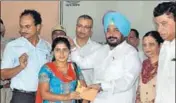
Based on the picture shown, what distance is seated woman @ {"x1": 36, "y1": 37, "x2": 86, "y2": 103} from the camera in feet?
9.37

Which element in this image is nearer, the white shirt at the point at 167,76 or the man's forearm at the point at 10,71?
the white shirt at the point at 167,76

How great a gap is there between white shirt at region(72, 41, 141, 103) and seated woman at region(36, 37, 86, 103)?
19 centimetres

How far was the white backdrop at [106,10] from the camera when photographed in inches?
192

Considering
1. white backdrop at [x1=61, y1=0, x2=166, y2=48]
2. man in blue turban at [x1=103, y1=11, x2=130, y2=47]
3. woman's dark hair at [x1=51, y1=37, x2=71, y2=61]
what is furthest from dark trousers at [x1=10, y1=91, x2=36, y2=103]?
white backdrop at [x1=61, y1=0, x2=166, y2=48]

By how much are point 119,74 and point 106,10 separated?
213 cm

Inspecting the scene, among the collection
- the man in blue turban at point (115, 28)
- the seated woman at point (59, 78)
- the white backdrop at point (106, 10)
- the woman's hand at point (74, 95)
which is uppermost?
the white backdrop at point (106, 10)

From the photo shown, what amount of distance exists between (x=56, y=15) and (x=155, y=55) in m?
2.34

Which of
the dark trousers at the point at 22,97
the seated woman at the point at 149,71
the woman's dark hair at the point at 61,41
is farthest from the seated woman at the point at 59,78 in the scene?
the seated woman at the point at 149,71

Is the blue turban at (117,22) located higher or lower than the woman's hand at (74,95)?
higher

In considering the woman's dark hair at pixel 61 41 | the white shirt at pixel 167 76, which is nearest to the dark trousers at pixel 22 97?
the woman's dark hair at pixel 61 41

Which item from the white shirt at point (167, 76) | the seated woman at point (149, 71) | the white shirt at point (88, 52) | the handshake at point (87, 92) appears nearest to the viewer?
the white shirt at point (167, 76)

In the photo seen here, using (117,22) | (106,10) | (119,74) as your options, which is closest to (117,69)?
(119,74)

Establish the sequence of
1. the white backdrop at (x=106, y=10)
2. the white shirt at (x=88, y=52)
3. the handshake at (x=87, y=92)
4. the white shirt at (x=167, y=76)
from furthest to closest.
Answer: the white backdrop at (x=106, y=10)
the white shirt at (x=88, y=52)
the handshake at (x=87, y=92)
the white shirt at (x=167, y=76)

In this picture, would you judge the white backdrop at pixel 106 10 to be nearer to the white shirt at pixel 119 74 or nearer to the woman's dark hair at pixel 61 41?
the white shirt at pixel 119 74
